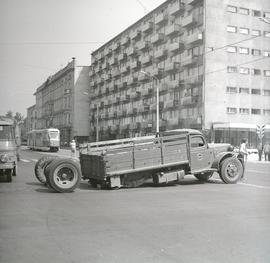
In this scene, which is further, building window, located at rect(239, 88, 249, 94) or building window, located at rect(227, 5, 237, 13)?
building window, located at rect(239, 88, 249, 94)

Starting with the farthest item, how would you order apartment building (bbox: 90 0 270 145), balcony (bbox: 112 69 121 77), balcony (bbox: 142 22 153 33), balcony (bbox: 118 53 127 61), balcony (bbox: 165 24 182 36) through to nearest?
balcony (bbox: 112 69 121 77) < balcony (bbox: 118 53 127 61) < balcony (bbox: 142 22 153 33) < balcony (bbox: 165 24 182 36) < apartment building (bbox: 90 0 270 145)

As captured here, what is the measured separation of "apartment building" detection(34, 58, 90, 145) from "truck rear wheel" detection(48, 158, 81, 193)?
59915mm

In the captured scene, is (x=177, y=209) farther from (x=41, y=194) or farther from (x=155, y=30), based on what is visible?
(x=155, y=30)

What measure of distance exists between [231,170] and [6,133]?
7558 mm

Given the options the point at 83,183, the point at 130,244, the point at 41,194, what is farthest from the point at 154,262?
the point at 83,183

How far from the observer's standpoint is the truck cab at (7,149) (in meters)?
14.1

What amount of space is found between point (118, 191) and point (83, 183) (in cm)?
282

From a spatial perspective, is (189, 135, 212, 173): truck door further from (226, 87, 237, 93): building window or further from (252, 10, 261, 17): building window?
(252, 10, 261, 17): building window

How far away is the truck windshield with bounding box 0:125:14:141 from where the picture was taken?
15361 millimetres

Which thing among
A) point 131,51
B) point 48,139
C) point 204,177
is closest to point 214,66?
point 48,139

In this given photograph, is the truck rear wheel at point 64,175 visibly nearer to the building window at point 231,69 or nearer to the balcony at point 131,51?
the building window at point 231,69

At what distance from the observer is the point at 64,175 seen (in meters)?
12.5

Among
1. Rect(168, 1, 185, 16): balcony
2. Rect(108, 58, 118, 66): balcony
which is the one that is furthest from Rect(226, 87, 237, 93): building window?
Rect(108, 58, 118, 66): balcony

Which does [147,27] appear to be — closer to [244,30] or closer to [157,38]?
[157,38]
